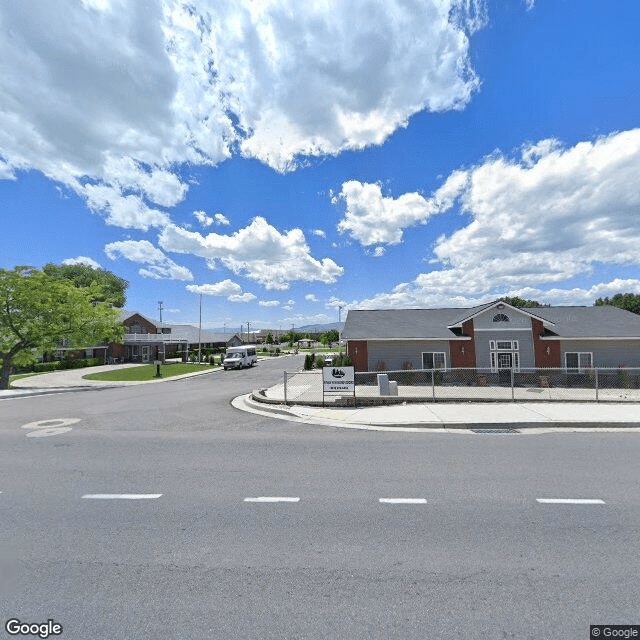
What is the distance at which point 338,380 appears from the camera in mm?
13859

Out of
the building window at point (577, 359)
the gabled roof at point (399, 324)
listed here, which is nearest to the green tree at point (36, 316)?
the gabled roof at point (399, 324)

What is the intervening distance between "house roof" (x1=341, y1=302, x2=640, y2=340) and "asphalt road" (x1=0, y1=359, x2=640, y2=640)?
15.8 meters

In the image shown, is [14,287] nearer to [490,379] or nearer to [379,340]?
[379,340]

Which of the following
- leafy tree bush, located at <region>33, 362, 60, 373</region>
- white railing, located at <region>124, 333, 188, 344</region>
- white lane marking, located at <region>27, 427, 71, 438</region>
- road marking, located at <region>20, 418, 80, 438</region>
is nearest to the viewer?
white lane marking, located at <region>27, 427, 71, 438</region>

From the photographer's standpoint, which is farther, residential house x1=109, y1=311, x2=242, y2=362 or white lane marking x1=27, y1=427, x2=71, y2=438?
residential house x1=109, y1=311, x2=242, y2=362

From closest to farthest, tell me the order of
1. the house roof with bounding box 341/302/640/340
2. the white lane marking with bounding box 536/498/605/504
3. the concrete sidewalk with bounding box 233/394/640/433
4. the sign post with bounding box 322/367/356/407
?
the white lane marking with bounding box 536/498/605/504 → the concrete sidewalk with bounding box 233/394/640/433 → the sign post with bounding box 322/367/356/407 → the house roof with bounding box 341/302/640/340

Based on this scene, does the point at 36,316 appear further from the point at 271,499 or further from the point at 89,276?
the point at 89,276

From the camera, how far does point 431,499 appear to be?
17.7 ft

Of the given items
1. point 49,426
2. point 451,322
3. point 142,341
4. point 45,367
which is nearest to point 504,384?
point 451,322

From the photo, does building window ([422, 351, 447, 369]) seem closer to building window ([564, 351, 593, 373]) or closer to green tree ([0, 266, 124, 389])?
building window ([564, 351, 593, 373])

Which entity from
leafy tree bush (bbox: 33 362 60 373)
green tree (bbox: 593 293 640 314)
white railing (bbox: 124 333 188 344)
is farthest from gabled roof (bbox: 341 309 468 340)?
green tree (bbox: 593 293 640 314)

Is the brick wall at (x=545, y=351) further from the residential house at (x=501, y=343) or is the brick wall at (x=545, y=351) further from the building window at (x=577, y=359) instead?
the building window at (x=577, y=359)

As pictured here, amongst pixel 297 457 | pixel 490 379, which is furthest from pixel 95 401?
pixel 490 379

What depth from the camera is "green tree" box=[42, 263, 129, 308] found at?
58.3 meters
